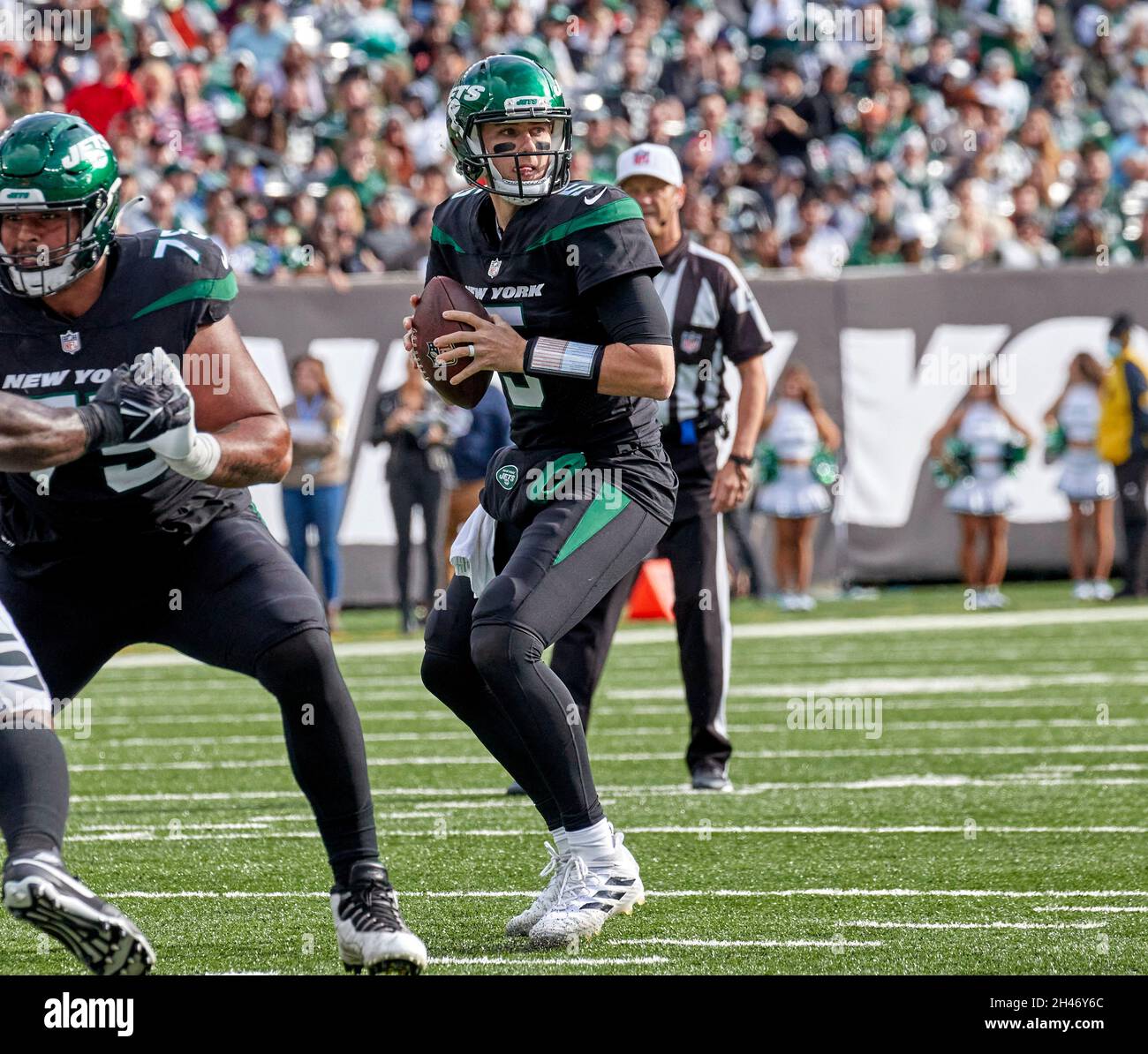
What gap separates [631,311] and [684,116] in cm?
1199

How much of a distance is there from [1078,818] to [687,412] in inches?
70.1

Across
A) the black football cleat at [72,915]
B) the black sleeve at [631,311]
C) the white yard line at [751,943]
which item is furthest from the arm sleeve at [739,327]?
the black football cleat at [72,915]

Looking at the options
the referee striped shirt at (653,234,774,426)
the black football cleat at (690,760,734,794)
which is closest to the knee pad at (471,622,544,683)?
the black football cleat at (690,760,734,794)

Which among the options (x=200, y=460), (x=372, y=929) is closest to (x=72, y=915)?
(x=372, y=929)

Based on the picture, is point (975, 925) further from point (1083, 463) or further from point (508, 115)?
point (1083, 463)

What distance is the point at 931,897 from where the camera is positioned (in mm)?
4527

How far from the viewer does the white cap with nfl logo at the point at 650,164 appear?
21.2 ft

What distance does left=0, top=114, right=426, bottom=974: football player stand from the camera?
365 centimetres

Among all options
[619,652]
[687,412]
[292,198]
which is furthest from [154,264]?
[292,198]

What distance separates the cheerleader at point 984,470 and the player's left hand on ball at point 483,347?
30.1 feet

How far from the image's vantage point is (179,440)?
3.52m
